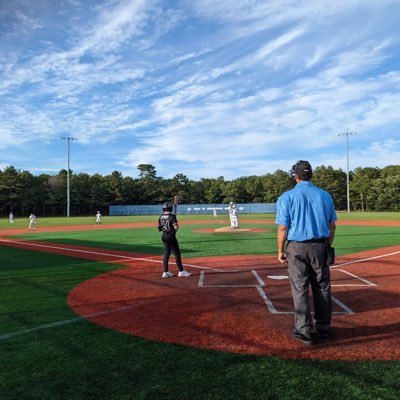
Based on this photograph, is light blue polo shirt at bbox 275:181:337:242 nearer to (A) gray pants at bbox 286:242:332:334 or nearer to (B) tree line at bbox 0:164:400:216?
(A) gray pants at bbox 286:242:332:334

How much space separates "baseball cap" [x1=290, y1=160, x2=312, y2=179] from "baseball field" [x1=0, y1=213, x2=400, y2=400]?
Answer: 2121 millimetres

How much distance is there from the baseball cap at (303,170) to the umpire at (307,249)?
13 cm

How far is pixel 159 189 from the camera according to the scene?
305ft

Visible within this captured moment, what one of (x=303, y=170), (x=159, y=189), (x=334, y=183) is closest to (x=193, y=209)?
(x=159, y=189)

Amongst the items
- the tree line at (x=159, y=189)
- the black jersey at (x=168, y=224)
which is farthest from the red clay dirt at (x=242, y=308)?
the tree line at (x=159, y=189)

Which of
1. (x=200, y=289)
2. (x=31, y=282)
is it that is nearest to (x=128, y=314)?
(x=200, y=289)

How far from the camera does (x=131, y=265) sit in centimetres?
1128

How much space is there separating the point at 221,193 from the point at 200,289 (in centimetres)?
9071

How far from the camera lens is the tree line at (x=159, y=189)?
78.9 metres

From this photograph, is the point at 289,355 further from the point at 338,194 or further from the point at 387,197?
the point at 338,194

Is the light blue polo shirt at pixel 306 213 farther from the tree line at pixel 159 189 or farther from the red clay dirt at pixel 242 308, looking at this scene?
the tree line at pixel 159 189

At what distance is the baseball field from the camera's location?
3.52m

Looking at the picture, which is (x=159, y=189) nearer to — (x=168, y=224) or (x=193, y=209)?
(x=193, y=209)

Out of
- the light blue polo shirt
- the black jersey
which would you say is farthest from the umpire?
the black jersey
